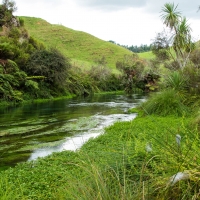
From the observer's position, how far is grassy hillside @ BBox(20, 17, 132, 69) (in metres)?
71.4

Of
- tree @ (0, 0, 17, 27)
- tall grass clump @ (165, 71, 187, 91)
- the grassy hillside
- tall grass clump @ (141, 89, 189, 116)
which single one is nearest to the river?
tall grass clump @ (141, 89, 189, 116)

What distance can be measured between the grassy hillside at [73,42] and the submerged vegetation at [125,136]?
1382 centimetres

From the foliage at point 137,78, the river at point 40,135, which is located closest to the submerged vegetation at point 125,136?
the foliage at point 137,78

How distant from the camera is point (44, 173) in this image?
19.3 feet

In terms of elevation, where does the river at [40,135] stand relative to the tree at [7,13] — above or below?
below

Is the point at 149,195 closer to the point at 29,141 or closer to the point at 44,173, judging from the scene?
the point at 44,173

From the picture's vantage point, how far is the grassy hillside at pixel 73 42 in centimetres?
7138

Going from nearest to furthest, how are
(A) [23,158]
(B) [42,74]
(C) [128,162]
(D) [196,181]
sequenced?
(D) [196,181] → (C) [128,162] → (A) [23,158] → (B) [42,74]

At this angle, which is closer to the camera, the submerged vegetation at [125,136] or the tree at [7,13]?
the submerged vegetation at [125,136]

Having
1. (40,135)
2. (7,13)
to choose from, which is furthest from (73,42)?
(40,135)

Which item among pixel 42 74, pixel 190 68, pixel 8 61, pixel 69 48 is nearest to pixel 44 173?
pixel 190 68

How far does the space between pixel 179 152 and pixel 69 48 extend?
7258 cm

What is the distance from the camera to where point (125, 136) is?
9008mm

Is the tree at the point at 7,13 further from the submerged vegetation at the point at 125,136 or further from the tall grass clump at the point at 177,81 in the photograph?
the tall grass clump at the point at 177,81
